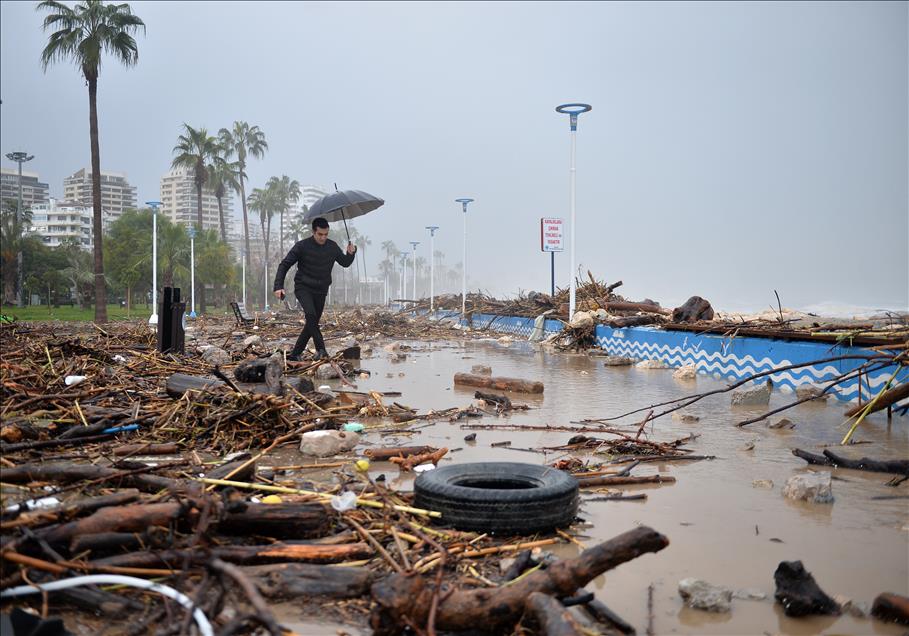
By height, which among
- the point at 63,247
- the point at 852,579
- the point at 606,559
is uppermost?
the point at 63,247

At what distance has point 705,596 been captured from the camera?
314 centimetres

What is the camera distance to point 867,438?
23.0 feet

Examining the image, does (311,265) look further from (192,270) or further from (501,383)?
(192,270)

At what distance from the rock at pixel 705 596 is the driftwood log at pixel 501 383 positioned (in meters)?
6.96

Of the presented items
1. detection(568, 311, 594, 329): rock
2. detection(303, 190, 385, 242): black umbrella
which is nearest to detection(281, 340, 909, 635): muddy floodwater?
detection(303, 190, 385, 242): black umbrella

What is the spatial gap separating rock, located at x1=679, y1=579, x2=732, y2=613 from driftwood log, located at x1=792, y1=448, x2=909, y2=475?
2.98m

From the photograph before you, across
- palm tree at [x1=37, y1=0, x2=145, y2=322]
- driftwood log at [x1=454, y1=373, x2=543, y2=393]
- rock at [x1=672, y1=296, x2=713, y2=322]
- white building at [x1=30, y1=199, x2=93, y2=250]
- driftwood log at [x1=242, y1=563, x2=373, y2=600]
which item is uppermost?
white building at [x1=30, y1=199, x2=93, y2=250]

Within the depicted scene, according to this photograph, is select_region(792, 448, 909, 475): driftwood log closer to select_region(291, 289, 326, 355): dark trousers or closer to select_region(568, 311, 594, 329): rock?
select_region(291, 289, 326, 355): dark trousers

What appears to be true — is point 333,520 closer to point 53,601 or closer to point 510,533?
point 510,533

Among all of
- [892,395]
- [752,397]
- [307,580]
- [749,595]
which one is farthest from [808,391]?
[307,580]

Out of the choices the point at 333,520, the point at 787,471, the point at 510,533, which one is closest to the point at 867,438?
the point at 787,471

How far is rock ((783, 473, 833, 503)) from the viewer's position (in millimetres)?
4762

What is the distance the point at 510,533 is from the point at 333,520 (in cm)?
99

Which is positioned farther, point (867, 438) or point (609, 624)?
point (867, 438)
